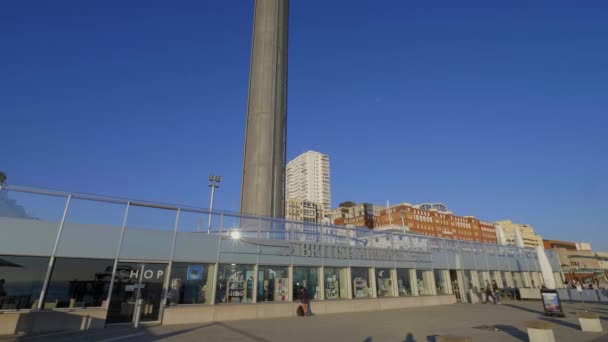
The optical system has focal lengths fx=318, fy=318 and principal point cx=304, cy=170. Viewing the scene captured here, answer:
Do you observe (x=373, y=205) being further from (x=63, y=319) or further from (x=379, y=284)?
(x=63, y=319)

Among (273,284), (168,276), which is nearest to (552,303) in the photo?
(273,284)

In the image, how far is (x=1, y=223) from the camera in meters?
12.8

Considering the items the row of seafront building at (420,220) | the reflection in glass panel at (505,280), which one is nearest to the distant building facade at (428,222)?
the row of seafront building at (420,220)

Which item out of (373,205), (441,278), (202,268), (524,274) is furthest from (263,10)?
(373,205)

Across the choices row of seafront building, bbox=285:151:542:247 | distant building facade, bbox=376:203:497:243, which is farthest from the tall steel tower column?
distant building facade, bbox=376:203:497:243

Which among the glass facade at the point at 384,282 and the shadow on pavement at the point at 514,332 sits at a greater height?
the glass facade at the point at 384,282

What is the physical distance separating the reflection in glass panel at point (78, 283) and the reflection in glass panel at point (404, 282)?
20.4 meters

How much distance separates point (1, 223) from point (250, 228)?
11015 mm

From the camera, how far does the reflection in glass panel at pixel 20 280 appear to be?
1241 cm

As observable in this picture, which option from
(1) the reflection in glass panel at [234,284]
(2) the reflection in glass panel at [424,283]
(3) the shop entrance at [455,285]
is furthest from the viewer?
(3) the shop entrance at [455,285]

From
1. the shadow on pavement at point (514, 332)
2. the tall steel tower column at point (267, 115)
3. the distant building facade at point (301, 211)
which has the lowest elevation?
the shadow on pavement at point (514, 332)

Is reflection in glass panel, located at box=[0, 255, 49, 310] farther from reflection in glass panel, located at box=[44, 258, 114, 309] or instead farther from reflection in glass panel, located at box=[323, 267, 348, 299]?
reflection in glass panel, located at box=[323, 267, 348, 299]

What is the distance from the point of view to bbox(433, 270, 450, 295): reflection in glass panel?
2903 centimetres

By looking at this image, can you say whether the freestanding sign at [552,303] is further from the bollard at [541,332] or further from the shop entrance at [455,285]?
the shop entrance at [455,285]
